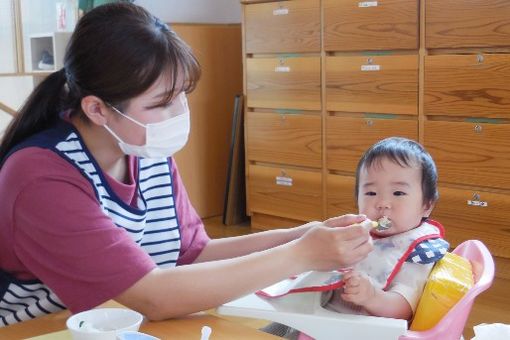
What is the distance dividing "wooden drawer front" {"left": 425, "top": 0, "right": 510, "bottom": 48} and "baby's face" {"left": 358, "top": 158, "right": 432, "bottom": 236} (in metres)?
1.71

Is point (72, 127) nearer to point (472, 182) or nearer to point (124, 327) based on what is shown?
point (124, 327)

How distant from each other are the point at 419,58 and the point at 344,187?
2.57 feet

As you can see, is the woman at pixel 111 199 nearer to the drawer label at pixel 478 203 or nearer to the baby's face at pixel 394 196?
the baby's face at pixel 394 196

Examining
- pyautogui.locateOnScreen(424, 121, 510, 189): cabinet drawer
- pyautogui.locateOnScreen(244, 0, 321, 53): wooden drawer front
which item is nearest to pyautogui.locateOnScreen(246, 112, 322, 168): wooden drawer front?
pyautogui.locateOnScreen(244, 0, 321, 53): wooden drawer front

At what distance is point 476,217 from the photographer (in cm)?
324

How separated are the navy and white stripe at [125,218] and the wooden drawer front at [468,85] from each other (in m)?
1.93

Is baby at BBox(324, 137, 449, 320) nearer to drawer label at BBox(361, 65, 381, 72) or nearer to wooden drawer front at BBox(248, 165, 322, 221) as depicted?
drawer label at BBox(361, 65, 381, 72)

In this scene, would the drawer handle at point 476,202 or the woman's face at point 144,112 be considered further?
the drawer handle at point 476,202

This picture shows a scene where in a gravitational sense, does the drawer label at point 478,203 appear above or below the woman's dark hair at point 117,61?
below

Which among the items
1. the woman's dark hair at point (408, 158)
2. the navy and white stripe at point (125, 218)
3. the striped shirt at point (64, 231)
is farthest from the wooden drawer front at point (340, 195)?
the striped shirt at point (64, 231)

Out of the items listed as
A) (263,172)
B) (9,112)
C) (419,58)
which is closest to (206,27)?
(263,172)

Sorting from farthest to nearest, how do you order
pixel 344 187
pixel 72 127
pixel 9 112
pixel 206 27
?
pixel 206 27 < pixel 9 112 < pixel 344 187 < pixel 72 127

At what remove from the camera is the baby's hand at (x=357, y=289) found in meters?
1.37

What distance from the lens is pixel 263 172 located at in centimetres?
416
